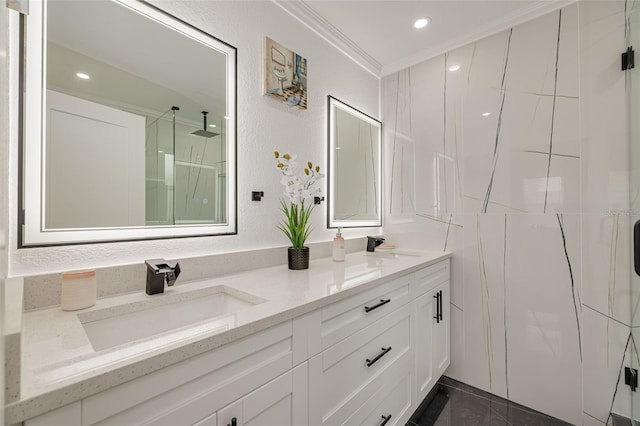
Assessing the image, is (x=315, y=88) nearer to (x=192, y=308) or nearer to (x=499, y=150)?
(x=499, y=150)

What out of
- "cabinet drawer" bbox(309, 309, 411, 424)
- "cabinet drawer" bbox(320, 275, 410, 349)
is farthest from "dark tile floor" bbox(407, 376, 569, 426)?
"cabinet drawer" bbox(320, 275, 410, 349)

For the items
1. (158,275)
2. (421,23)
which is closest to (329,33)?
(421,23)

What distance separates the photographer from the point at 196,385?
654mm

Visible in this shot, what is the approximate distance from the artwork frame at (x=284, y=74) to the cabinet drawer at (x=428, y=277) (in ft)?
4.14

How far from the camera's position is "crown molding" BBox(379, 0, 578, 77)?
1.73m

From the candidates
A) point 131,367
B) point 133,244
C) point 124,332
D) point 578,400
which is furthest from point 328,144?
point 578,400

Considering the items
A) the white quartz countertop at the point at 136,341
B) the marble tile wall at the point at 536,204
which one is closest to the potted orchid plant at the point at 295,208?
the white quartz countertop at the point at 136,341

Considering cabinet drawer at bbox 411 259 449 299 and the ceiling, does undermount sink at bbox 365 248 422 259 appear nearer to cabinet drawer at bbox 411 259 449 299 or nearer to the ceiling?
cabinet drawer at bbox 411 259 449 299

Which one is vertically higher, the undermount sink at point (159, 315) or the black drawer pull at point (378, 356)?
the undermount sink at point (159, 315)

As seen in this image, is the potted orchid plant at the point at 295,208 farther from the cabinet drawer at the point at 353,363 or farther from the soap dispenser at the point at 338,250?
the cabinet drawer at the point at 353,363

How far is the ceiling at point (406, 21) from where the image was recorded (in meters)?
1.75

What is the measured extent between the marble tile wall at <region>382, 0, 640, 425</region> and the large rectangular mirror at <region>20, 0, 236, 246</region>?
5.24ft

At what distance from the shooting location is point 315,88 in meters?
1.92

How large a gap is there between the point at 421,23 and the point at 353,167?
1079 mm
